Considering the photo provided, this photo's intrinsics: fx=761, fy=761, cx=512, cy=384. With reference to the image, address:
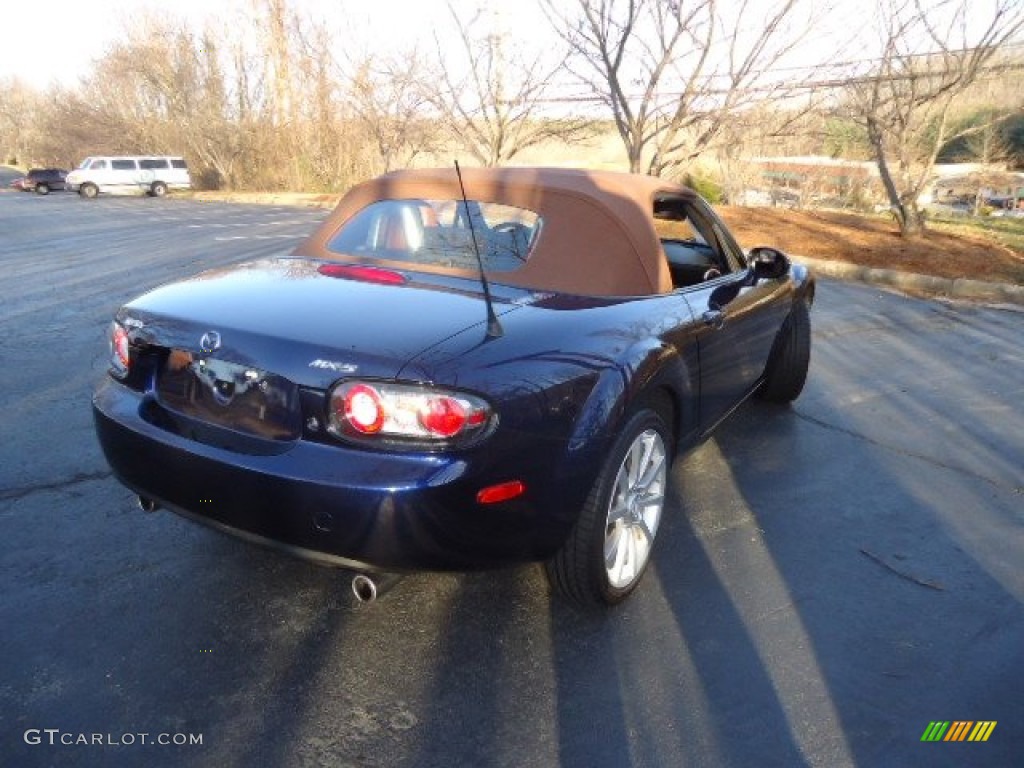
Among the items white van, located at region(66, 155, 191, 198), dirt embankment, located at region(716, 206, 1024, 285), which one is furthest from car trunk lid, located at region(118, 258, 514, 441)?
white van, located at region(66, 155, 191, 198)

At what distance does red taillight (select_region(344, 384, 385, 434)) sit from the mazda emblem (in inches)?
19.1

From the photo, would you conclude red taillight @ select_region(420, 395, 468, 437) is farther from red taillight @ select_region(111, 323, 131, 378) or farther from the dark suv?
the dark suv

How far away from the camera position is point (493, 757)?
2.02 meters

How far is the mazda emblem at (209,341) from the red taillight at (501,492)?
91 centimetres

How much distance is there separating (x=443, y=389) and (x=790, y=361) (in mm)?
3247

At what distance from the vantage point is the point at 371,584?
2197 millimetres

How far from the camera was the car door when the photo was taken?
10.5 feet

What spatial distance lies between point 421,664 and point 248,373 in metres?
1.04

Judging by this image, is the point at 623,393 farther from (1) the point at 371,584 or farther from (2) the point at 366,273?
(2) the point at 366,273

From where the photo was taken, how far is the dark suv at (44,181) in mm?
38719

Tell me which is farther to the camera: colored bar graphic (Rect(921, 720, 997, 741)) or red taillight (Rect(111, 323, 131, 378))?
red taillight (Rect(111, 323, 131, 378))

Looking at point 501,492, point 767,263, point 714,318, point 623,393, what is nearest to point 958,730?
point 623,393

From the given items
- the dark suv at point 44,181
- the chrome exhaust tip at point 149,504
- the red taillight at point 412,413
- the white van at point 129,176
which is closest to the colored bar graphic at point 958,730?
the red taillight at point 412,413

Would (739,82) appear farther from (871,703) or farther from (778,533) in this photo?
(871,703)
